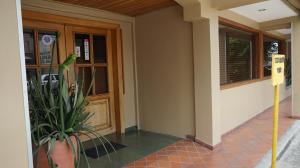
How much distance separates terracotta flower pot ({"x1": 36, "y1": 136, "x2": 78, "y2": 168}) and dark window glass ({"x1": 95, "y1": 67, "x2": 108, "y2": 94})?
7.93ft

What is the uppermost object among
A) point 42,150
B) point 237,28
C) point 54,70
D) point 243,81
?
point 237,28

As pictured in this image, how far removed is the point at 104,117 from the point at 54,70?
4.45 ft

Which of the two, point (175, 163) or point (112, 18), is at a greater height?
point (112, 18)

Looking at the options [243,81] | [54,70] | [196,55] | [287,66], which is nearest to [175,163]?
[196,55]

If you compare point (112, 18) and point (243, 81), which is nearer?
point (112, 18)

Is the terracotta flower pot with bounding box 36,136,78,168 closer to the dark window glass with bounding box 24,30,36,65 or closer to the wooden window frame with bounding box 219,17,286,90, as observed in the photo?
the dark window glass with bounding box 24,30,36,65

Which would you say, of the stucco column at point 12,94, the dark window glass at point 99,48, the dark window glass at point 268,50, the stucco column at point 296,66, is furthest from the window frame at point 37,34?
the dark window glass at point 268,50

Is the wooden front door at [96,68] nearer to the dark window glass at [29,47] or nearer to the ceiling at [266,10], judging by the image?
the dark window glass at [29,47]

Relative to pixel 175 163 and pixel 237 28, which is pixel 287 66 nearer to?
pixel 237 28

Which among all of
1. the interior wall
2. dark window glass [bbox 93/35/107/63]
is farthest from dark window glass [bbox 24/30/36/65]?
the interior wall

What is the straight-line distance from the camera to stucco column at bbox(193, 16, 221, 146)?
382 cm

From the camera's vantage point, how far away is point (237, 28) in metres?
5.26

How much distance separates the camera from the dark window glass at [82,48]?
4195 millimetres

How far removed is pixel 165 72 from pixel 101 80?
1.24m
